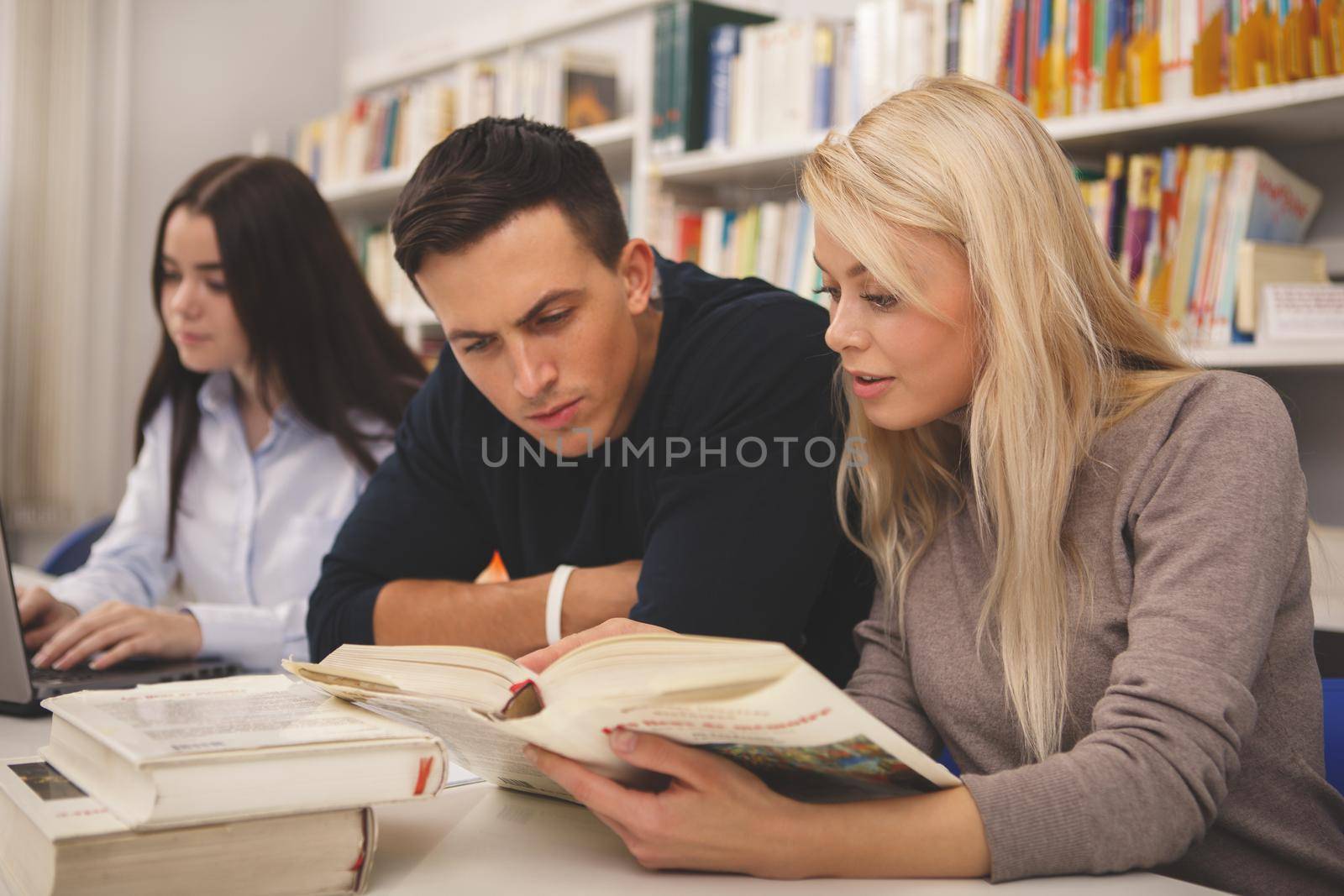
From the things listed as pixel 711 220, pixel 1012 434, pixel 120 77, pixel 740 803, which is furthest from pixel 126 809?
pixel 120 77

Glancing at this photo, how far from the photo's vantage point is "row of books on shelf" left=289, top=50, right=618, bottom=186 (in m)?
3.11

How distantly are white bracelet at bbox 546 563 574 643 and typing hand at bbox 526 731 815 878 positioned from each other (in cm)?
58

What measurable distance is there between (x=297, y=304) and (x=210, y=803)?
152 cm

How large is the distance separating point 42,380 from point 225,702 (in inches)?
135

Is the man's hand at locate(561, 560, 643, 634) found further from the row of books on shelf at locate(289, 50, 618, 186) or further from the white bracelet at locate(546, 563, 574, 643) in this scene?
the row of books on shelf at locate(289, 50, 618, 186)

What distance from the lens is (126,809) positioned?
68 centimetres

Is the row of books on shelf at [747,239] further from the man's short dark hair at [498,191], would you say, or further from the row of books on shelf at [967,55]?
the man's short dark hair at [498,191]

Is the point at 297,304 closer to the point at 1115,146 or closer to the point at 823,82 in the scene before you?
the point at 823,82

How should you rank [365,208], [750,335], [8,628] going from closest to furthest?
[8,628] → [750,335] → [365,208]

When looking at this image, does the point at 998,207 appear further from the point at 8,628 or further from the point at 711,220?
the point at 711,220

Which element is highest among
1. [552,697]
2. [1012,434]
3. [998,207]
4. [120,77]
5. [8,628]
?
[120,77]

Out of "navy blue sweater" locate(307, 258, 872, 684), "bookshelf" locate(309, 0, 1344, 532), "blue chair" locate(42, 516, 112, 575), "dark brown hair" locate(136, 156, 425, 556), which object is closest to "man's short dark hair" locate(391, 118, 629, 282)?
"navy blue sweater" locate(307, 258, 872, 684)

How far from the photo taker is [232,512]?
2166 millimetres

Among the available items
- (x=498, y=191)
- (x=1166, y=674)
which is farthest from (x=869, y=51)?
(x=1166, y=674)
